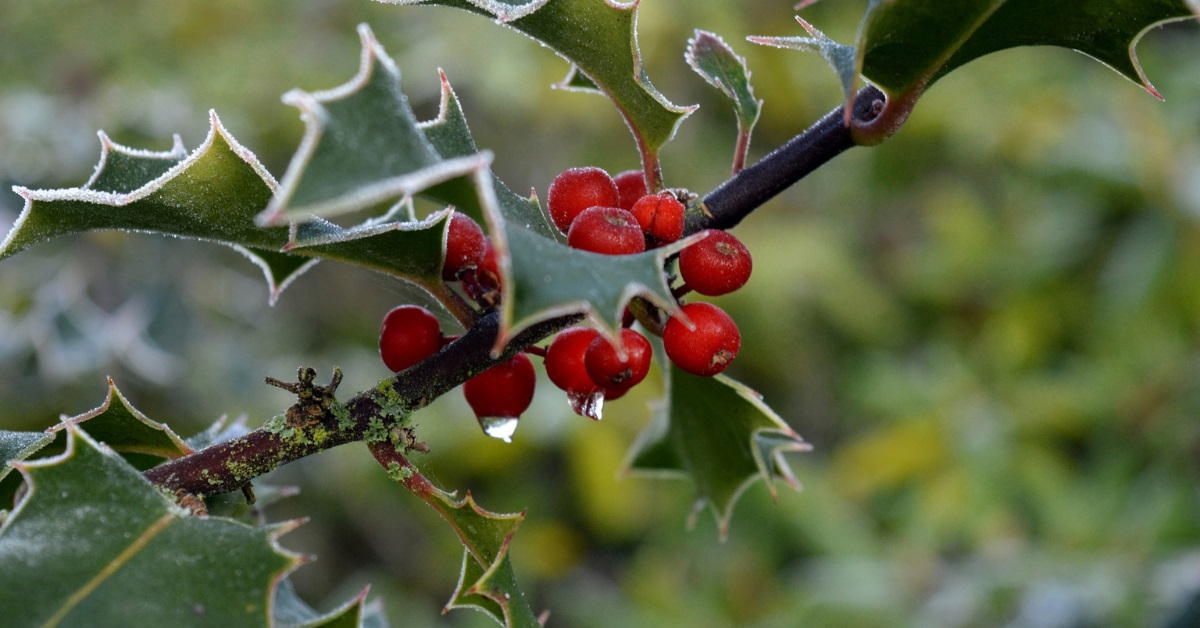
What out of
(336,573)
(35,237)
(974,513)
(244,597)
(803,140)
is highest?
(803,140)

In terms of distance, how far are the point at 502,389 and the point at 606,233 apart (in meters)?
0.21

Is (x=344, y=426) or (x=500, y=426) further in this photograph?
(x=500, y=426)

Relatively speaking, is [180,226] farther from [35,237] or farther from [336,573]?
[336,573]

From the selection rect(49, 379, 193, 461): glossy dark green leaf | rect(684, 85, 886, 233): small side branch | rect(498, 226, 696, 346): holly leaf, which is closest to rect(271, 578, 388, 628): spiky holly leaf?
rect(49, 379, 193, 461): glossy dark green leaf

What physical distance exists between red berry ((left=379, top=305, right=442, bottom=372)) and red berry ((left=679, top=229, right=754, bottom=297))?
235 mm

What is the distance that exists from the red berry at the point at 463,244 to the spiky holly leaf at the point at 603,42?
0.16 m

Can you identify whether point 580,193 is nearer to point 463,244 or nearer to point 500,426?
point 463,244

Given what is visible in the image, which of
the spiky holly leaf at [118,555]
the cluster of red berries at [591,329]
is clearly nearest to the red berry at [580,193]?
the cluster of red berries at [591,329]

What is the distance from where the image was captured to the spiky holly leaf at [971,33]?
68 centimetres

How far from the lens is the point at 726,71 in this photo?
0.87 metres

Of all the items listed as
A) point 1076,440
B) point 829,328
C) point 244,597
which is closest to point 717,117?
point 829,328

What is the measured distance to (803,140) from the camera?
0.82m

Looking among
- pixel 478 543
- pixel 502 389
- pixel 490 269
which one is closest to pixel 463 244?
pixel 490 269

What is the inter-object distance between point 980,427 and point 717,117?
213cm
